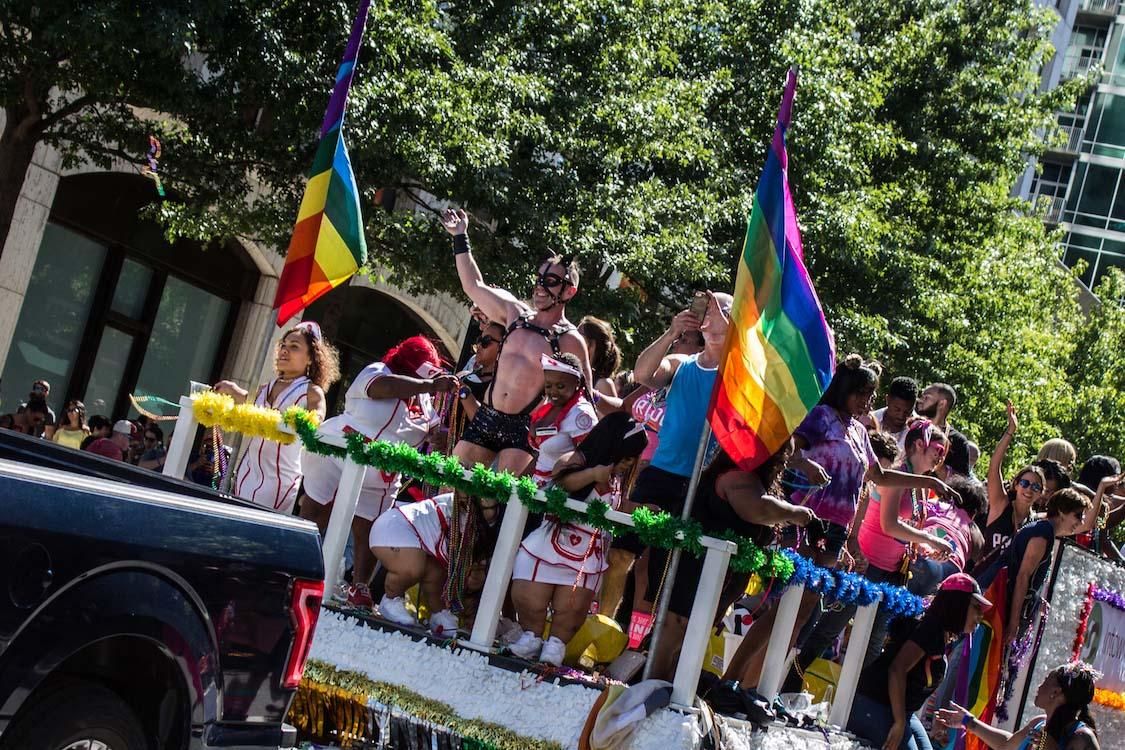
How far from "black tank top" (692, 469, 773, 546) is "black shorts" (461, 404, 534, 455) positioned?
1.18 meters

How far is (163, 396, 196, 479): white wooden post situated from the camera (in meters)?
7.82

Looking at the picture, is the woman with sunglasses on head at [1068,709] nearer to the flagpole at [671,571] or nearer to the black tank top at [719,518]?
the black tank top at [719,518]

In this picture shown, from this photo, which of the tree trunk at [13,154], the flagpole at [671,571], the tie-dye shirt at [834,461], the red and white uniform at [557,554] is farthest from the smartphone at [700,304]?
the tree trunk at [13,154]

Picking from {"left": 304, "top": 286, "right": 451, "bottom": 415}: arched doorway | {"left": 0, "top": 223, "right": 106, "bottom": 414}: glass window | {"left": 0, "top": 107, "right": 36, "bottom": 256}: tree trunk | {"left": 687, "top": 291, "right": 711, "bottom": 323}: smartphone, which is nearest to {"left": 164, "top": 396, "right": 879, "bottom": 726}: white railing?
{"left": 687, "top": 291, "right": 711, "bottom": 323}: smartphone

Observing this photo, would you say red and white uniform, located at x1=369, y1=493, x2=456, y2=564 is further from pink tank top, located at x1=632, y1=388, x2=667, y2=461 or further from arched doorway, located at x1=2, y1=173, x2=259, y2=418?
arched doorway, located at x1=2, y1=173, x2=259, y2=418

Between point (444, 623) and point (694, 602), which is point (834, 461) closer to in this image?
point (694, 602)

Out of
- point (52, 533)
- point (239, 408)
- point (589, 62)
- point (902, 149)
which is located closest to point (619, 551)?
Answer: point (239, 408)

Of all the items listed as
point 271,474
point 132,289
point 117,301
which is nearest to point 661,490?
point 271,474

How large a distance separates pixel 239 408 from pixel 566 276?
1.90 m

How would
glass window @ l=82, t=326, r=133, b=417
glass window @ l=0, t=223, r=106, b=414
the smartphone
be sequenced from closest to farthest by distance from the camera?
the smartphone → glass window @ l=0, t=223, r=106, b=414 → glass window @ l=82, t=326, r=133, b=417

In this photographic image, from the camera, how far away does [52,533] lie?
3.66 meters

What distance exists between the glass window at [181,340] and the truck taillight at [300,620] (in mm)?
15949

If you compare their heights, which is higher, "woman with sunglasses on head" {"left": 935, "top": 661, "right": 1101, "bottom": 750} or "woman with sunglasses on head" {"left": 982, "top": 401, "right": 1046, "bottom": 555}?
"woman with sunglasses on head" {"left": 982, "top": 401, "right": 1046, "bottom": 555}

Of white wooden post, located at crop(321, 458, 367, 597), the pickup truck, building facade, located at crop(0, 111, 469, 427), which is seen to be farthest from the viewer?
building facade, located at crop(0, 111, 469, 427)
